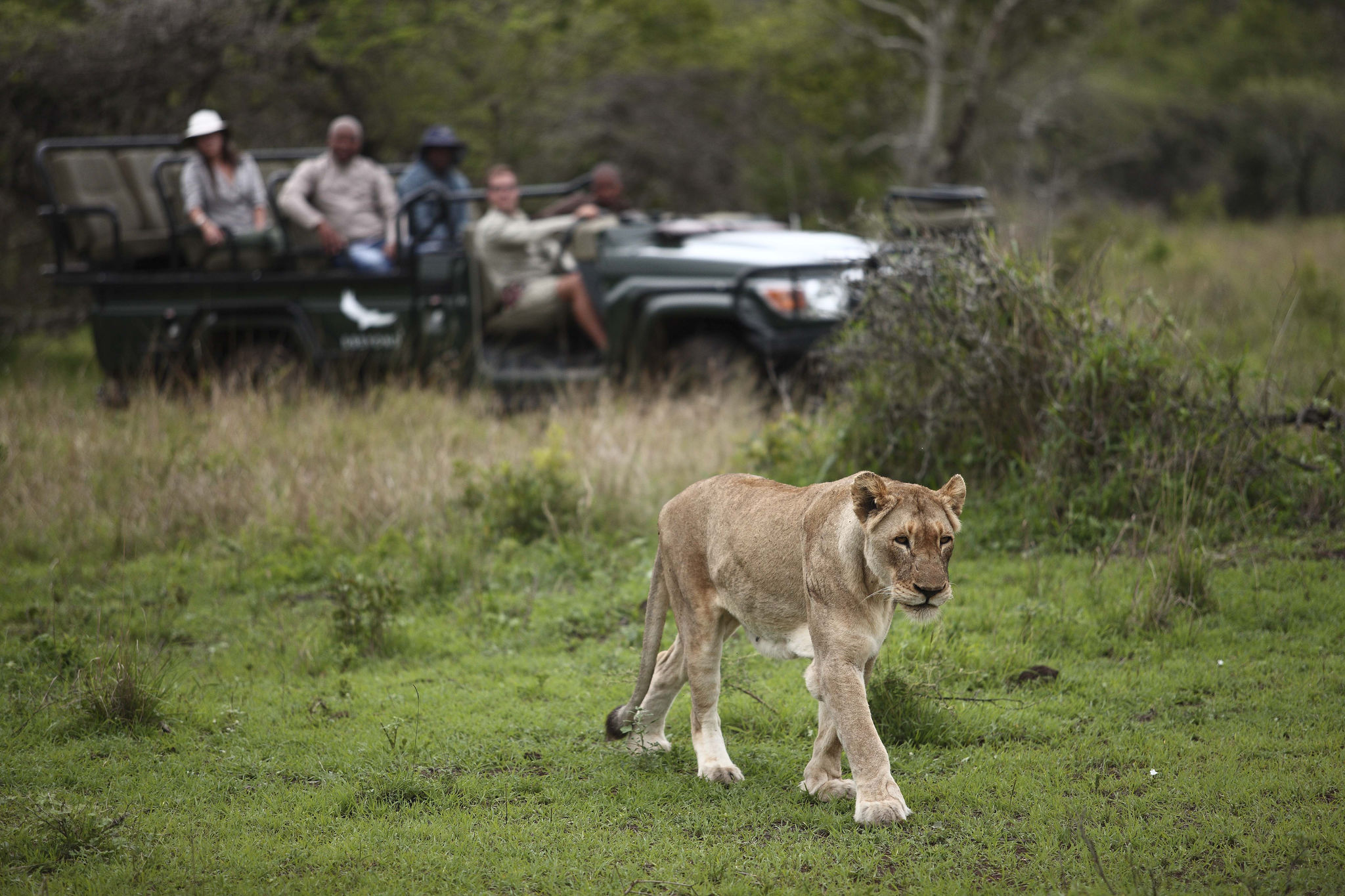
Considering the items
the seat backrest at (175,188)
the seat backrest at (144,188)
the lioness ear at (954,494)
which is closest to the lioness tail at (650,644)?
the lioness ear at (954,494)

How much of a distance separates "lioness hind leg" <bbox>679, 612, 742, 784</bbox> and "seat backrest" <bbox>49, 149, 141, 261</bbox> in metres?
7.45

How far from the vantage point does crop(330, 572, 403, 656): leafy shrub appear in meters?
6.01

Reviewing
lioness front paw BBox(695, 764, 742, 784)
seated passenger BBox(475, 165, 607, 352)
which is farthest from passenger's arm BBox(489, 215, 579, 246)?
lioness front paw BBox(695, 764, 742, 784)

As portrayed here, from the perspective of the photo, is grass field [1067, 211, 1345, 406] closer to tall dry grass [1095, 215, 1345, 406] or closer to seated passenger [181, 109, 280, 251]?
tall dry grass [1095, 215, 1345, 406]

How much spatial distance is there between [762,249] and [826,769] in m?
5.89

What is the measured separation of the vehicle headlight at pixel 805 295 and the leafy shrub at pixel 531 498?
2081 mm

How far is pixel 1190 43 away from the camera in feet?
98.7

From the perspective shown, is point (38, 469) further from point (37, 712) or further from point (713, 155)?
point (713, 155)

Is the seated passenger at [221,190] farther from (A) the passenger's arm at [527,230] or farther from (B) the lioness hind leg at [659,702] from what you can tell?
(B) the lioness hind leg at [659,702]

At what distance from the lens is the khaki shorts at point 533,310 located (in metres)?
9.81

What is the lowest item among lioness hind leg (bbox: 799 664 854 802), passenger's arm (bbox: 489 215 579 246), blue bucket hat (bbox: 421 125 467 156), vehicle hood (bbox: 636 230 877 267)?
lioness hind leg (bbox: 799 664 854 802)

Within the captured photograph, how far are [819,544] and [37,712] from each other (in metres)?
3.31

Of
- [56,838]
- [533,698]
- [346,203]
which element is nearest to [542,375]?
[346,203]

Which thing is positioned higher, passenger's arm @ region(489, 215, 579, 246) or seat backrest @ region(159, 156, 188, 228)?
seat backrest @ region(159, 156, 188, 228)
